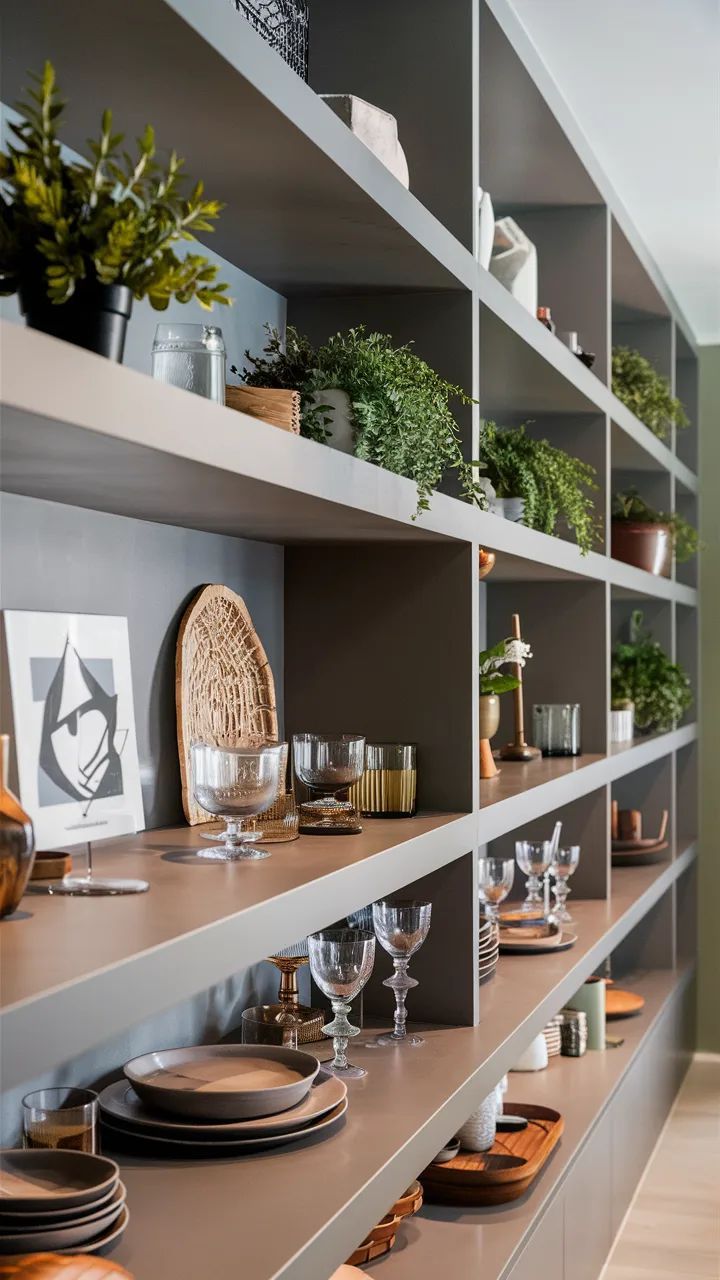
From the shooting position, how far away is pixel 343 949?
75.7 inches

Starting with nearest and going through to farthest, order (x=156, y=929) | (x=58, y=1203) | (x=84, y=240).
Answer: (x=84, y=240) < (x=156, y=929) < (x=58, y=1203)

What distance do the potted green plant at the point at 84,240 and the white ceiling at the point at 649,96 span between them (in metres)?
1.73

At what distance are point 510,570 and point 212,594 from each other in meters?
1.26

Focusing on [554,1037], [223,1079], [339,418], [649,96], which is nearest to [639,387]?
[649,96]

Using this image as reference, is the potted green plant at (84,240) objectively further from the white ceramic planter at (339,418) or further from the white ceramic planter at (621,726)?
the white ceramic planter at (621,726)


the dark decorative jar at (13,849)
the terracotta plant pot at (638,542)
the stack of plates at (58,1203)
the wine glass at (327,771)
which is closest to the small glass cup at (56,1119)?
the stack of plates at (58,1203)

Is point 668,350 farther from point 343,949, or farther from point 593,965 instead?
point 343,949

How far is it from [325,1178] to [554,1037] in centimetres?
188

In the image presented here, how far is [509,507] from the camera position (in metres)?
2.84

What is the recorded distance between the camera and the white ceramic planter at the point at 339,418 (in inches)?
71.6

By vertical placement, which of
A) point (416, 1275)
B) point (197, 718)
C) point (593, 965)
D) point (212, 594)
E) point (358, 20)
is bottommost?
point (416, 1275)

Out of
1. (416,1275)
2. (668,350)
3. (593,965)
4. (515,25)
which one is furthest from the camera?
(668,350)

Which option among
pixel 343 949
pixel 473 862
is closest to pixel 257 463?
pixel 343 949

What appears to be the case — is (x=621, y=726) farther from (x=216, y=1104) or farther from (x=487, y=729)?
(x=216, y=1104)
